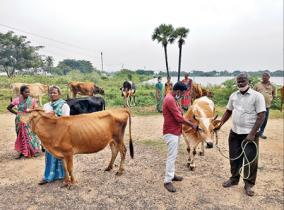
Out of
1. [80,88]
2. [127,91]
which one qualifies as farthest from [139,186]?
[80,88]

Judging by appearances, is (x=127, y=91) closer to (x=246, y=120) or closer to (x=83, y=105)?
(x=83, y=105)

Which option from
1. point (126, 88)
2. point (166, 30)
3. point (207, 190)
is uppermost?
point (166, 30)

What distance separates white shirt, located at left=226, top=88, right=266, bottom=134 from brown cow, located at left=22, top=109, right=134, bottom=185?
1.96 m

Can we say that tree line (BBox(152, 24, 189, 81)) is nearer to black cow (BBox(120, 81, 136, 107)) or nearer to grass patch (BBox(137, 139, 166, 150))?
black cow (BBox(120, 81, 136, 107))

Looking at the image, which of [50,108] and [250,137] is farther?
[50,108]

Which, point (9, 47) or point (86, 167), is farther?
point (9, 47)

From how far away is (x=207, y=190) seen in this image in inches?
197

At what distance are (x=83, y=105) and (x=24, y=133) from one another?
194 cm

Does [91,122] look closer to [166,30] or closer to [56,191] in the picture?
[56,191]

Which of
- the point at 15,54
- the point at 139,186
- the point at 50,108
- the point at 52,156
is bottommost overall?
the point at 139,186

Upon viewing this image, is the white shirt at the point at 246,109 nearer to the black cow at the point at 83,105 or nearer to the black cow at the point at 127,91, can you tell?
the black cow at the point at 83,105

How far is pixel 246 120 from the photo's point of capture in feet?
14.7

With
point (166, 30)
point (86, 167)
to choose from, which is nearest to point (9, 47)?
point (166, 30)

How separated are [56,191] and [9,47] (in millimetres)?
36134
